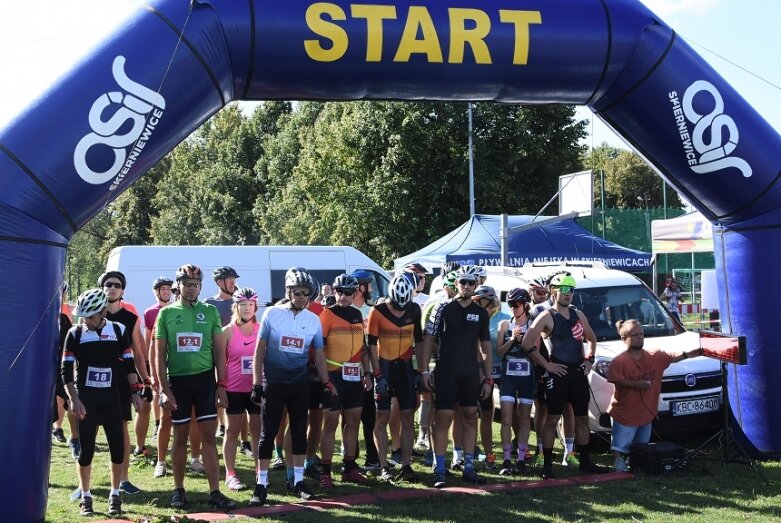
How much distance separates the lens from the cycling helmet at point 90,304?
269 inches

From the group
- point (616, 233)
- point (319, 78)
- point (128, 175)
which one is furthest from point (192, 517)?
point (616, 233)

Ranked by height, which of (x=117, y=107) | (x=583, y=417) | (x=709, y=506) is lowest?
(x=709, y=506)

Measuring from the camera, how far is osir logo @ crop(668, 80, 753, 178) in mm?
8180

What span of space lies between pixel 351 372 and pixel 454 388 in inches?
40.1

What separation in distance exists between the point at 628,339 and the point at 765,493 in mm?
1893

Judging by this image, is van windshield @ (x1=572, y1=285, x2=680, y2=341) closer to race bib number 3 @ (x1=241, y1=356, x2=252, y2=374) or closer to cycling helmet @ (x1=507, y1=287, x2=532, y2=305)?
cycling helmet @ (x1=507, y1=287, x2=532, y2=305)

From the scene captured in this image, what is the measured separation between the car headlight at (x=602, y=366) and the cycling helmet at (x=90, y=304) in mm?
5269

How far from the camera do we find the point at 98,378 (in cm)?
690

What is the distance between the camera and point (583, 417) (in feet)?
27.6

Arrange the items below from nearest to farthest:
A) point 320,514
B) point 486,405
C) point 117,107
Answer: point 117,107
point 320,514
point 486,405

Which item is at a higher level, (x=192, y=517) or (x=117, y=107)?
(x=117, y=107)

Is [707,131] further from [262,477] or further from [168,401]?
[168,401]

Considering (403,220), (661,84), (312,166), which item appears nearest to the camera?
(661,84)

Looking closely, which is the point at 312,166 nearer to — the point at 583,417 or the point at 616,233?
the point at 616,233
